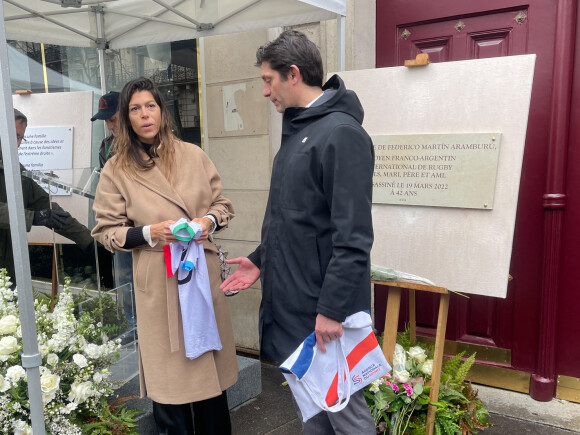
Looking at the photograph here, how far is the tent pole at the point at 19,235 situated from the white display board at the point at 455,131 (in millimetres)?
1604

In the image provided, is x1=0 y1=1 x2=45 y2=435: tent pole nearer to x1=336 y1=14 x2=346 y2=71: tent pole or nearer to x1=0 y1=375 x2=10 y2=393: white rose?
x1=0 y1=375 x2=10 y2=393: white rose

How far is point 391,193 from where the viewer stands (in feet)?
8.54

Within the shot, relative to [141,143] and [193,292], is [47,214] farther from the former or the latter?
[193,292]

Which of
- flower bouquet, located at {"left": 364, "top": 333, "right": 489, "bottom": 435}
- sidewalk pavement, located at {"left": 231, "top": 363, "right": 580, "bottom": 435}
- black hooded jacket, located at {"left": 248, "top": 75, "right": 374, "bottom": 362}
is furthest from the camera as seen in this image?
sidewalk pavement, located at {"left": 231, "top": 363, "right": 580, "bottom": 435}

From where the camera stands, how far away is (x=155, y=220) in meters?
2.23

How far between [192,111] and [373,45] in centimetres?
153

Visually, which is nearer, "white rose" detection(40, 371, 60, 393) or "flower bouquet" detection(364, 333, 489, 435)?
"white rose" detection(40, 371, 60, 393)

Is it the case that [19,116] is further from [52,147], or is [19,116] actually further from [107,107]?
[107,107]

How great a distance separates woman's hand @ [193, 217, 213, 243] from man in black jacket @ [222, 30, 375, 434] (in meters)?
0.35

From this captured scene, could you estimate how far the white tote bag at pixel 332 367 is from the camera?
70.7 inches

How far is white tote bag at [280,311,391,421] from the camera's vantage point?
5.89 feet

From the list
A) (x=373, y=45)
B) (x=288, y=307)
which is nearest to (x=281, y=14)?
(x=373, y=45)

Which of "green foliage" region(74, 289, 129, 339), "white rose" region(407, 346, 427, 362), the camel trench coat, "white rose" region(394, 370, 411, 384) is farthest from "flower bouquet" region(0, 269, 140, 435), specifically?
"white rose" region(407, 346, 427, 362)

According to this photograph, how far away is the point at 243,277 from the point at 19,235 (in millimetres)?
831
